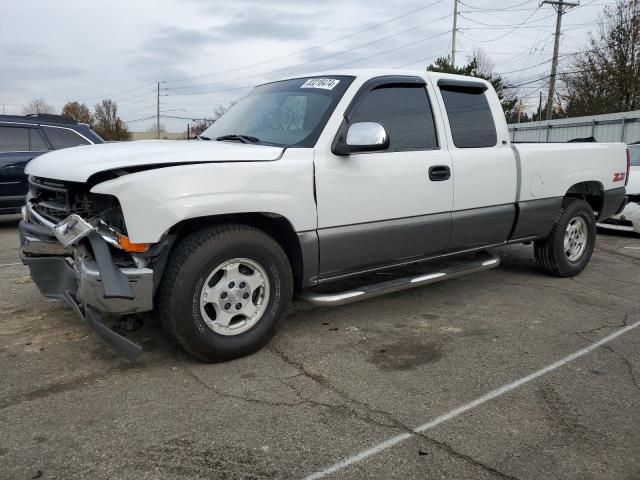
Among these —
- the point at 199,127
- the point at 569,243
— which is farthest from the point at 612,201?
the point at 199,127

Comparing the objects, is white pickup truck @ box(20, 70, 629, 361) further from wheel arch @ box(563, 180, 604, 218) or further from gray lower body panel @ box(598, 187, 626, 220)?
gray lower body panel @ box(598, 187, 626, 220)

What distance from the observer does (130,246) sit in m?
3.04

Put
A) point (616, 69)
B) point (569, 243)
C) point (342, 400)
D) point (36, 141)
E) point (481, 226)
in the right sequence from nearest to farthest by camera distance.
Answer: point (342, 400) < point (481, 226) < point (569, 243) < point (36, 141) < point (616, 69)

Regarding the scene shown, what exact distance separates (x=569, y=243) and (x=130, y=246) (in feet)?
15.6

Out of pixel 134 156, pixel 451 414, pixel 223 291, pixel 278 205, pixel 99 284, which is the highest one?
pixel 134 156

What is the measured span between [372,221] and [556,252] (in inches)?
108

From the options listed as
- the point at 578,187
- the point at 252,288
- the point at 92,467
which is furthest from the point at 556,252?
the point at 92,467

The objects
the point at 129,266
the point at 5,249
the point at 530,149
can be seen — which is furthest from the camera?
the point at 5,249

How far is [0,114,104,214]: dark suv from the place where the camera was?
8578 millimetres

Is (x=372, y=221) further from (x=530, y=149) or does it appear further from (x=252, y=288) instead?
(x=530, y=149)

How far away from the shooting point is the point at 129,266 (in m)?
3.11

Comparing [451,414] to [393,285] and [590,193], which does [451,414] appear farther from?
[590,193]

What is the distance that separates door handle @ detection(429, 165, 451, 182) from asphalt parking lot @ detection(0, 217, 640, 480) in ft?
3.83

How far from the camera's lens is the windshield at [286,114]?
383 centimetres
